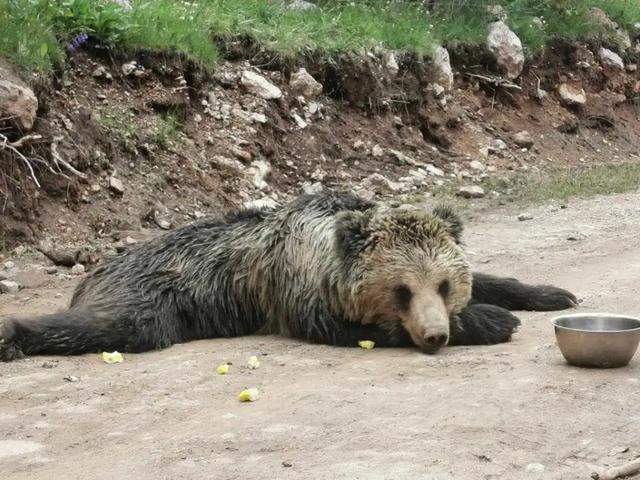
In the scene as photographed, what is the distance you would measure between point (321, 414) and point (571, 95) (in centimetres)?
1328

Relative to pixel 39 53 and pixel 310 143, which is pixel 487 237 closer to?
pixel 310 143

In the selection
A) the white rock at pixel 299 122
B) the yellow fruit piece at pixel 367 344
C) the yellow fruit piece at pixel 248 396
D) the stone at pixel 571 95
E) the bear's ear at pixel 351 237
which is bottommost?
the yellow fruit piece at pixel 367 344

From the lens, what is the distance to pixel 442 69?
1507 centimetres

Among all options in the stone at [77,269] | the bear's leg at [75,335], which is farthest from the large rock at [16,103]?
the bear's leg at [75,335]

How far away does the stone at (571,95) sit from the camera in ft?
56.2

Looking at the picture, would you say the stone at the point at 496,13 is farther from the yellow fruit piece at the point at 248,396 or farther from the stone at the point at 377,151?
the yellow fruit piece at the point at 248,396

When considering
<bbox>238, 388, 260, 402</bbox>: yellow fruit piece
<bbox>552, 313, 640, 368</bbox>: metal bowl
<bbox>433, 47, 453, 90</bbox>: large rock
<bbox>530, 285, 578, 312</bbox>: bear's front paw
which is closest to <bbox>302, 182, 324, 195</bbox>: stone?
<bbox>433, 47, 453, 90</bbox>: large rock

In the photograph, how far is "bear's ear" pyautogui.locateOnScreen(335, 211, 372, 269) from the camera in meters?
6.56

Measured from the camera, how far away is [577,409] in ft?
15.8

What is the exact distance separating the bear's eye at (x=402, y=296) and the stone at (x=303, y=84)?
7.08 m

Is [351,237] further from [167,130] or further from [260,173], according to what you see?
[260,173]

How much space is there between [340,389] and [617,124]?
1337 cm

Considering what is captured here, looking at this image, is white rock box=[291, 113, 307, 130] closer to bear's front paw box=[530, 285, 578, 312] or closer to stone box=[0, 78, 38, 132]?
stone box=[0, 78, 38, 132]

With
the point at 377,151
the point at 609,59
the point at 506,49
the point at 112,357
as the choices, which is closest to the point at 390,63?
the point at 377,151
